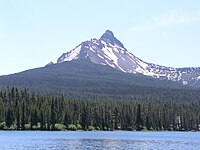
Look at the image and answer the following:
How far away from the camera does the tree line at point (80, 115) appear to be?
13850 cm

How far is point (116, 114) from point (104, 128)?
6.99 m

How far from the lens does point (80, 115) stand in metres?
154

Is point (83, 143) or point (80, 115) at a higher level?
point (80, 115)

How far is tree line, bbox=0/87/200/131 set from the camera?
454 ft

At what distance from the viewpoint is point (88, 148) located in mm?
72562

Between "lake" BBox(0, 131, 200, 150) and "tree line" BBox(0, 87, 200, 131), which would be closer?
"lake" BBox(0, 131, 200, 150)

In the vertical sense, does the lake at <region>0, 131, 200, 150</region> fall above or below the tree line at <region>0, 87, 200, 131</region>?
below

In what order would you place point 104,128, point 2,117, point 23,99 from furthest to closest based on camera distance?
point 104,128 < point 23,99 < point 2,117

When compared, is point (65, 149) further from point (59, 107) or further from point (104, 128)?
point (104, 128)

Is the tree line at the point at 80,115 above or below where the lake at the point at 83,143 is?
above

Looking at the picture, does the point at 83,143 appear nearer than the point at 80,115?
Yes

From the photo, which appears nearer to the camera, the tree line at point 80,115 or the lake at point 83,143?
the lake at point 83,143

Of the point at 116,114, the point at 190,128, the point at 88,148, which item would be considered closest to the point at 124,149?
the point at 88,148

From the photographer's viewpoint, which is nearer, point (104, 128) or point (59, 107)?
point (59, 107)
